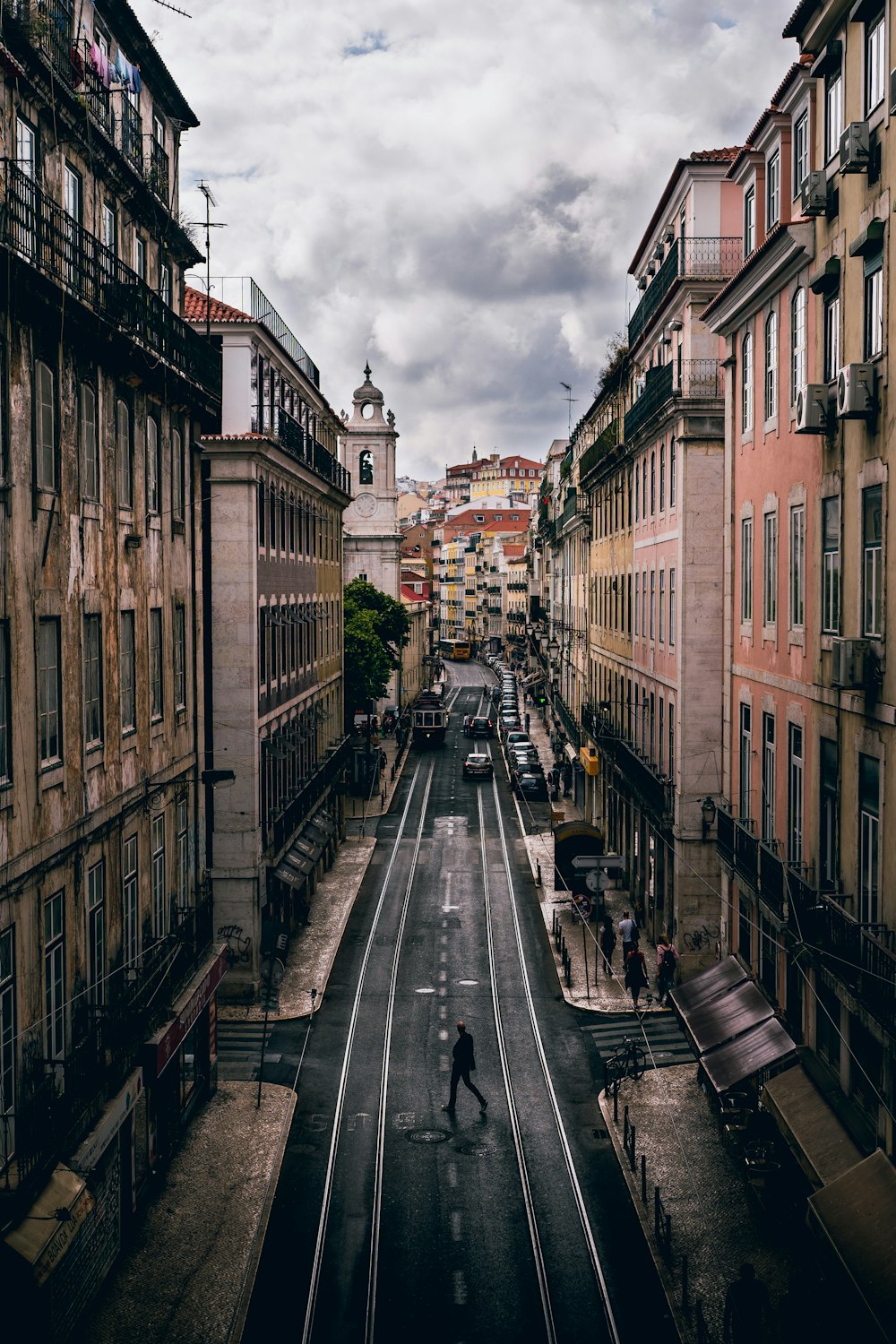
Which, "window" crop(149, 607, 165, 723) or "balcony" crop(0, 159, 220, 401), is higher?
"balcony" crop(0, 159, 220, 401)

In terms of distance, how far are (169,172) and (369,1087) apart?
1820 cm

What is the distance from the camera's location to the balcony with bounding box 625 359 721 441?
32312 millimetres

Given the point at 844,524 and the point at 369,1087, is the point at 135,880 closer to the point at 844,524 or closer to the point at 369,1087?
the point at 369,1087

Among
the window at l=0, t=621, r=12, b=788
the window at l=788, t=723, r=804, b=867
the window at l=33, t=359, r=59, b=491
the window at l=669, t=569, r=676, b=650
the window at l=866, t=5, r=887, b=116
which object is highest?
the window at l=866, t=5, r=887, b=116

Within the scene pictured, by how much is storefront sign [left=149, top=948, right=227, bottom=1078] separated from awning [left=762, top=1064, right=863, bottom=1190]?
9280mm

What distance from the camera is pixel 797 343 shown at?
21.5 meters

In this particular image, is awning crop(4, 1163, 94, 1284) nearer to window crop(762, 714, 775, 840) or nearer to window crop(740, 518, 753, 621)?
window crop(762, 714, 775, 840)

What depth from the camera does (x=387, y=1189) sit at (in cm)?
2094

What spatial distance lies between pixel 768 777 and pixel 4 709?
14007 millimetres

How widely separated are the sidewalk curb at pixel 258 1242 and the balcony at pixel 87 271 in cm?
1347

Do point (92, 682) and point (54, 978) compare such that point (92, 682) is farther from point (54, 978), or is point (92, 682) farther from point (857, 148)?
point (857, 148)

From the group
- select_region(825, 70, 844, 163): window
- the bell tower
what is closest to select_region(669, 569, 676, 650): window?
select_region(825, 70, 844, 163): window

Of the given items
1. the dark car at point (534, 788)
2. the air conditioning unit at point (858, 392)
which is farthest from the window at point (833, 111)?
the dark car at point (534, 788)

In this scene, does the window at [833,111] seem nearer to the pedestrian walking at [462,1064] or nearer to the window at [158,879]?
the window at [158,879]
